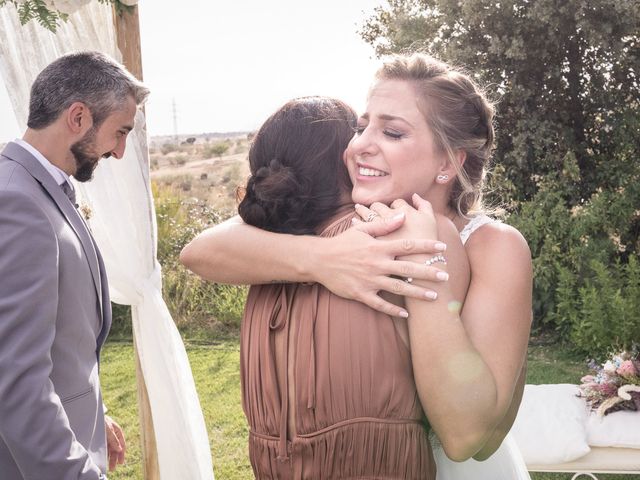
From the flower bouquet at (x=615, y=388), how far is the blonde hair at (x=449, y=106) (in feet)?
9.49

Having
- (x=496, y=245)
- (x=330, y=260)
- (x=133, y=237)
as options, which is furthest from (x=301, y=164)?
(x=133, y=237)

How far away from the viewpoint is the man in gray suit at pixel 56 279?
72.7 inches

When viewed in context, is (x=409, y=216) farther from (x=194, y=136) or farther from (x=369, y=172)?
(x=194, y=136)

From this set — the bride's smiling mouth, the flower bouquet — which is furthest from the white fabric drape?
the flower bouquet

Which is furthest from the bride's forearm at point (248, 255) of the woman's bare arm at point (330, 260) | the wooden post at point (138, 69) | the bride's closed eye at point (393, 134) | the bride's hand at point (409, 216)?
the wooden post at point (138, 69)

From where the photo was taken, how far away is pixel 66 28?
3.46 m

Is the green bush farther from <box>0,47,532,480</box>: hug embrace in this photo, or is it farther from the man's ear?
<box>0,47,532,480</box>: hug embrace

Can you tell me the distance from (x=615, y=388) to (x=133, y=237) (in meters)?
2.88

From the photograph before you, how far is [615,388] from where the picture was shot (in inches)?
173

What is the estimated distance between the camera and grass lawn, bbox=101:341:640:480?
547 cm

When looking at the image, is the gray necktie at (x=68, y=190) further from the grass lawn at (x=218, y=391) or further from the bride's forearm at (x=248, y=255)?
the grass lawn at (x=218, y=391)

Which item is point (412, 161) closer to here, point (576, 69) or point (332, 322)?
point (332, 322)

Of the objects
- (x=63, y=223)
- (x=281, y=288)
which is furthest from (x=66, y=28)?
(x=281, y=288)

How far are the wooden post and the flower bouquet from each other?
247 cm
